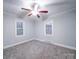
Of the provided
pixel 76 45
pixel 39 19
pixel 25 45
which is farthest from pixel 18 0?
pixel 76 45

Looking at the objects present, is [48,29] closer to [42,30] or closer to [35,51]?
[42,30]

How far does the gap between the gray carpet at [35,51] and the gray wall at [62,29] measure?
0.09 m

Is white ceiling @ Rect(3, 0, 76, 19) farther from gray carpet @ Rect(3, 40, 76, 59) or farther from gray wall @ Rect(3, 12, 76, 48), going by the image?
gray carpet @ Rect(3, 40, 76, 59)

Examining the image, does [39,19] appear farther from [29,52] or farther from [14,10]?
[29,52]

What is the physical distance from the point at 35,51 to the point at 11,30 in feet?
1.51

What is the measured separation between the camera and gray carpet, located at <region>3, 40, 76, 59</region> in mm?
1624

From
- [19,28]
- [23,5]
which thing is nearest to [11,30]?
[19,28]

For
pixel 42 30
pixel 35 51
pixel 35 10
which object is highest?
pixel 35 10

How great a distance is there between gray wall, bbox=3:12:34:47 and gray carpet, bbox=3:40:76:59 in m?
0.09

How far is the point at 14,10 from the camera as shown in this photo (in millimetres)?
1669

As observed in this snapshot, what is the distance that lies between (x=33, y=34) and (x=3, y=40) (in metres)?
0.44

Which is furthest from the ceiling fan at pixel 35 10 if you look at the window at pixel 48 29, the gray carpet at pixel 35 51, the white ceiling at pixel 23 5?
the gray carpet at pixel 35 51

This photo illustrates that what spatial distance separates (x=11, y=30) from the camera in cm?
167

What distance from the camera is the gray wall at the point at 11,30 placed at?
1652 mm
